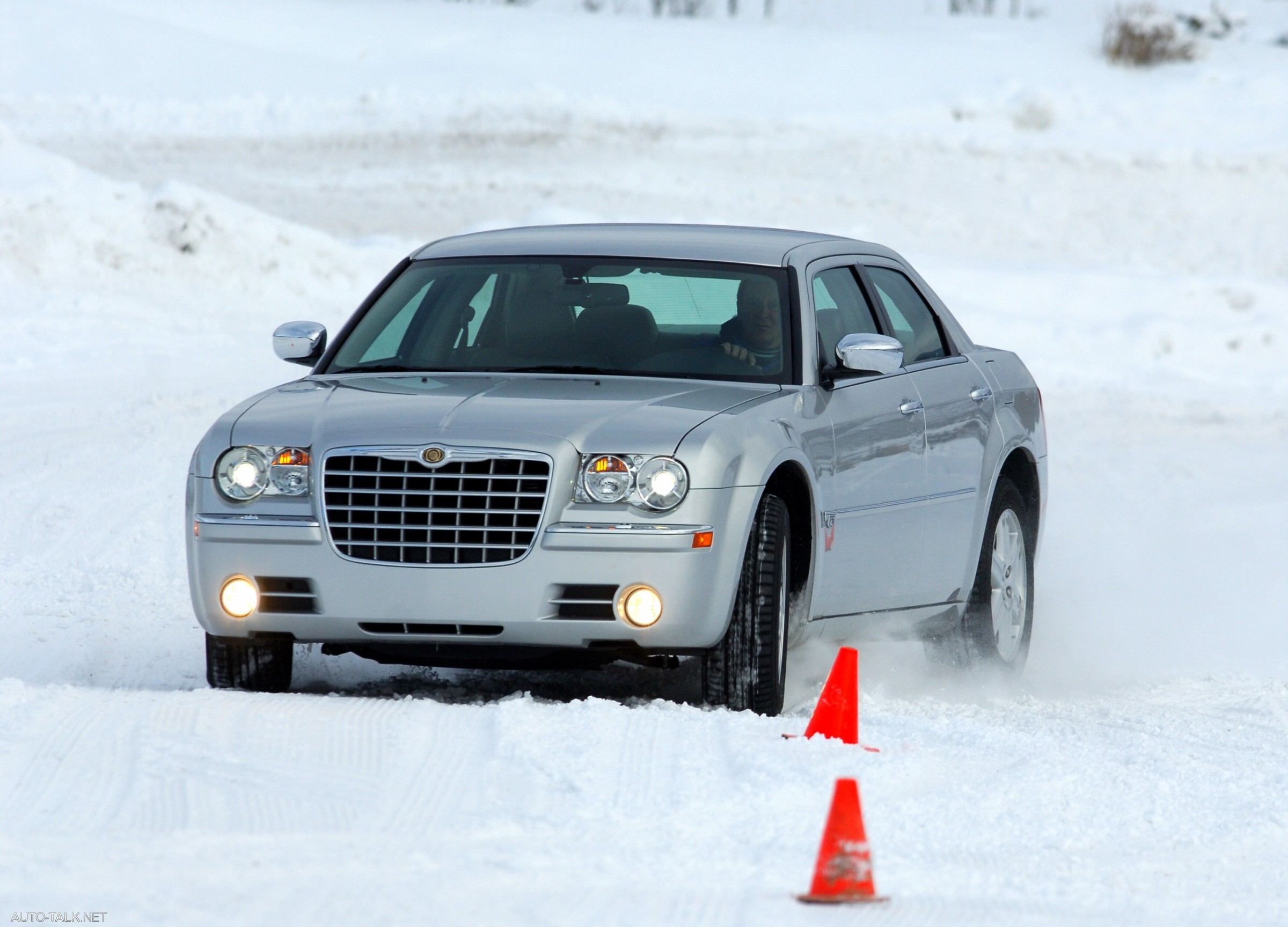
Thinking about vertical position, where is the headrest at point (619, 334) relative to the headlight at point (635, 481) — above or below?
above

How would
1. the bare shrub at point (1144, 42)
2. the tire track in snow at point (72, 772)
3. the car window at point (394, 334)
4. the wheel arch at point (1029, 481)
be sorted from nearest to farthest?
the tire track in snow at point (72, 772) → the car window at point (394, 334) → the wheel arch at point (1029, 481) → the bare shrub at point (1144, 42)

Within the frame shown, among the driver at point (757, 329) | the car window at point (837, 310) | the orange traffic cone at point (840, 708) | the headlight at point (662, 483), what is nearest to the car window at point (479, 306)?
the driver at point (757, 329)

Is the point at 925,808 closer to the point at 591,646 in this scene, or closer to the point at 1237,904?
the point at 1237,904

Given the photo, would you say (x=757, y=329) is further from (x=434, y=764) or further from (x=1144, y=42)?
(x=1144, y=42)

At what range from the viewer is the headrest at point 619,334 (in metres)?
6.82

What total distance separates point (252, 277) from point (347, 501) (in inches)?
599

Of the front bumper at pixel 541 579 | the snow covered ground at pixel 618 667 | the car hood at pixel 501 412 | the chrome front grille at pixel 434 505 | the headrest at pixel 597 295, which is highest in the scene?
the headrest at pixel 597 295

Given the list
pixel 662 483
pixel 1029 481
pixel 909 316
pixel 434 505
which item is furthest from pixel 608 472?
pixel 1029 481

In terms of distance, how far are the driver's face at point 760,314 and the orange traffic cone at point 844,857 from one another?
2.86 meters

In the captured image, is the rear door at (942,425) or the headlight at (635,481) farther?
the rear door at (942,425)

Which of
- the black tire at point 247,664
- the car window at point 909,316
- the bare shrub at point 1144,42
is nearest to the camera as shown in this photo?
the black tire at point 247,664

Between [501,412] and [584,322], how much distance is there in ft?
3.16

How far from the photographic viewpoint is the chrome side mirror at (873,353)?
6676mm

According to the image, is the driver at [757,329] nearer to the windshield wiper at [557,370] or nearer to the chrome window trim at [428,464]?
the windshield wiper at [557,370]
